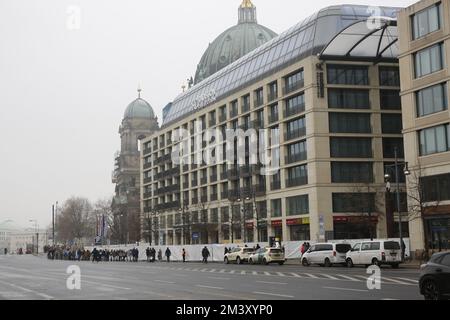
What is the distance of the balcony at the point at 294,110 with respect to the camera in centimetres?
7505

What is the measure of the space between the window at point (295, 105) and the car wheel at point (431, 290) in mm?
57086

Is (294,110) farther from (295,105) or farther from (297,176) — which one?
(297,176)

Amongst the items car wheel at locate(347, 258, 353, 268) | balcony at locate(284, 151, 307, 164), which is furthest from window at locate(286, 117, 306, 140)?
car wheel at locate(347, 258, 353, 268)

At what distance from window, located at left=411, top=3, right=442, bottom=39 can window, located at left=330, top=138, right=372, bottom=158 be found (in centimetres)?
2203

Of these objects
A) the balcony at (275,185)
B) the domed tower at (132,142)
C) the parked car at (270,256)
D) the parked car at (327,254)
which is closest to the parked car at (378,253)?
the parked car at (327,254)

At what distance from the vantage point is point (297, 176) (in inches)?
2997

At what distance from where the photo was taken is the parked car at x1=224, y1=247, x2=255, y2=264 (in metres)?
56.3

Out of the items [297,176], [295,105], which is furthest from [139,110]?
[297,176]

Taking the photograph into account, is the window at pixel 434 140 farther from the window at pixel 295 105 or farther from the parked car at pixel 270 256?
the window at pixel 295 105

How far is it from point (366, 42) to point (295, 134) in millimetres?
13190

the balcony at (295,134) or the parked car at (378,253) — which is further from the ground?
the balcony at (295,134)
